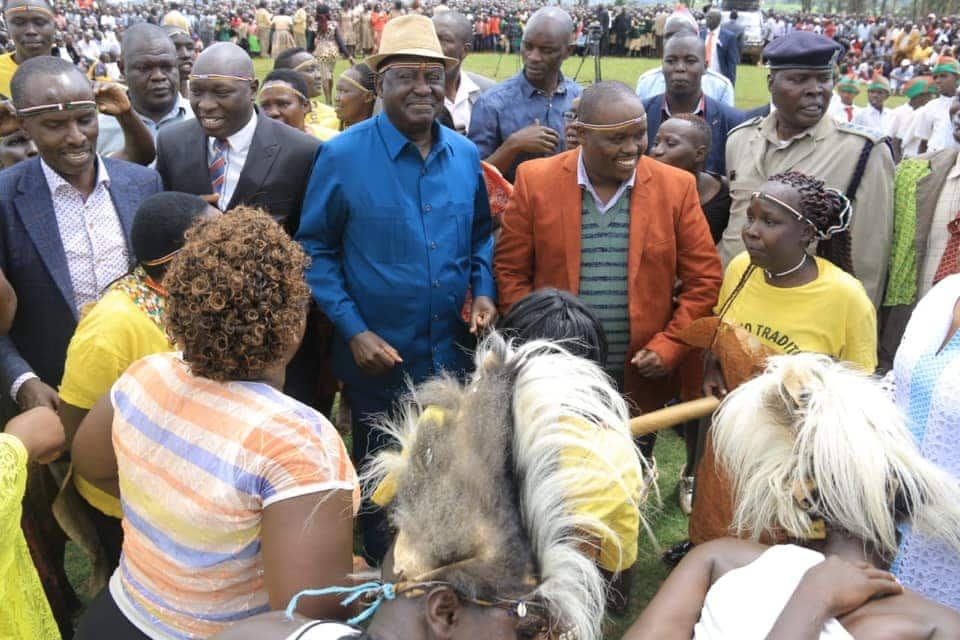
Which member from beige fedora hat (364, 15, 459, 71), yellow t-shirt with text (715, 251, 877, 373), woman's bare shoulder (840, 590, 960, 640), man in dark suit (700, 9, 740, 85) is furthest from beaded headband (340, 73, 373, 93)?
man in dark suit (700, 9, 740, 85)

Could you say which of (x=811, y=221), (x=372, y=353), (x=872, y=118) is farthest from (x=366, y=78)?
(x=872, y=118)

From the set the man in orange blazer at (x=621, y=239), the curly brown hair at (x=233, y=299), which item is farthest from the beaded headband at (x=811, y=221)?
the curly brown hair at (x=233, y=299)

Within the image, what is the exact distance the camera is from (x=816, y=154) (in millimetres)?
3902

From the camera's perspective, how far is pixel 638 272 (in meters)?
3.46

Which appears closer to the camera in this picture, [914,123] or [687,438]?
[687,438]

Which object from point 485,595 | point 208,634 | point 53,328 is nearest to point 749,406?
point 485,595

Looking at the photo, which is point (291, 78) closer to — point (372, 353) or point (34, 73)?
point (34, 73)

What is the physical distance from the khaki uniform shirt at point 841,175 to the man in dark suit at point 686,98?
108 centimetres

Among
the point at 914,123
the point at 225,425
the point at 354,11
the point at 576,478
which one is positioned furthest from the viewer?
the point at 354,11

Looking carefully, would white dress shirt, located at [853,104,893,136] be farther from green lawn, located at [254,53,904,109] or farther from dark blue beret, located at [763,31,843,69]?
green lawn, located at [254,53,904,109]

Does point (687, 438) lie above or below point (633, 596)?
above

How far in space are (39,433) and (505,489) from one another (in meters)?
1.44

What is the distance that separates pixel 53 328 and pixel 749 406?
272 centimetres

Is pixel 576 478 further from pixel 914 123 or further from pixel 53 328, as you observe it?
pixel 914 123
